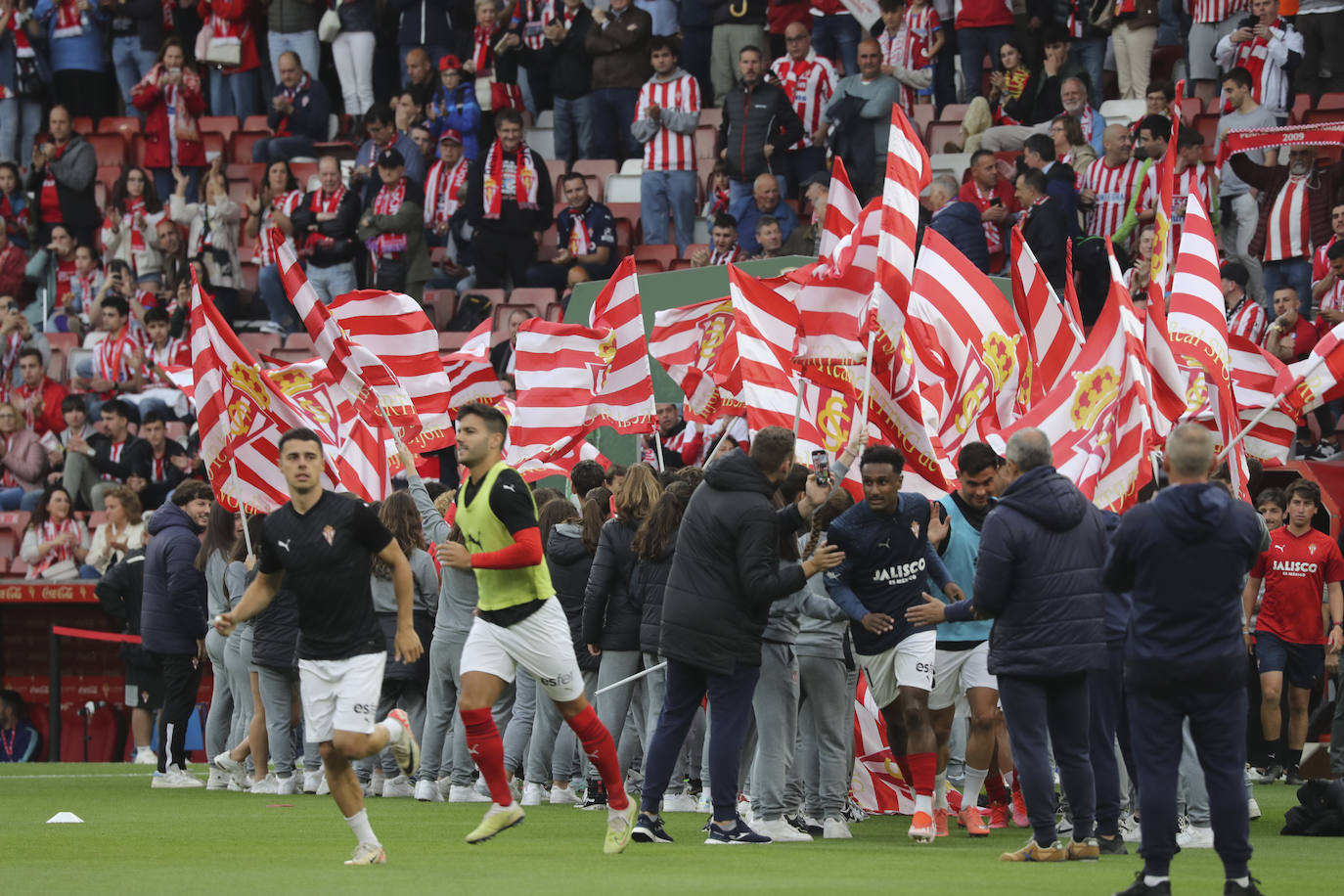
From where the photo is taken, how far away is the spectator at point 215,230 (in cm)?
2567

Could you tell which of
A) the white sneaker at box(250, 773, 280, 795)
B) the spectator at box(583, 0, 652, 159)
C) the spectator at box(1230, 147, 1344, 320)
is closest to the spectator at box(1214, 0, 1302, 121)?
the spectator at box(1230, 147, 1344, 320)

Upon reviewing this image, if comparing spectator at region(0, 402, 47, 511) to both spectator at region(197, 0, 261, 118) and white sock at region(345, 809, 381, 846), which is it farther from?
white sock at region(345, 809, 381, 846)

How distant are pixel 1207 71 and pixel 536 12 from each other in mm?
8247

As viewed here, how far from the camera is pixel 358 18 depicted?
2625 centimetres

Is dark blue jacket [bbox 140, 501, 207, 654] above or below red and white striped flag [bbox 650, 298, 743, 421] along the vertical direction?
below

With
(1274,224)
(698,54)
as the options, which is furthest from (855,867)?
(698,54)

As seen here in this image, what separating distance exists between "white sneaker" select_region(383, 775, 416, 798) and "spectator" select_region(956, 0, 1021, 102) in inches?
445

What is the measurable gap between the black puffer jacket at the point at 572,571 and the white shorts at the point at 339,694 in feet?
12.5

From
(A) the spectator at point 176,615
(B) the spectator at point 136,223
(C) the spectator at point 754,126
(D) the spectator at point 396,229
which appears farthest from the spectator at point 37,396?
(A) the spectator at point 176,615

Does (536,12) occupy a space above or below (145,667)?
above

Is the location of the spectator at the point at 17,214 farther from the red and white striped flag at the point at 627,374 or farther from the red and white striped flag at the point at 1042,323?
the red and white striped flag at the point at 1042,323

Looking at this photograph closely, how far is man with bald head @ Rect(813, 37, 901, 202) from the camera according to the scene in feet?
71.6

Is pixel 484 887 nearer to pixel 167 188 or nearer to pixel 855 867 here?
pixel 855 867

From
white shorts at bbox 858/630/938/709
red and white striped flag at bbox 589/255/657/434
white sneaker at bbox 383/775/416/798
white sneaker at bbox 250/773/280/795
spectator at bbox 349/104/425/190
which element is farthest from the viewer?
spectator at bbox 349/104/425/190
